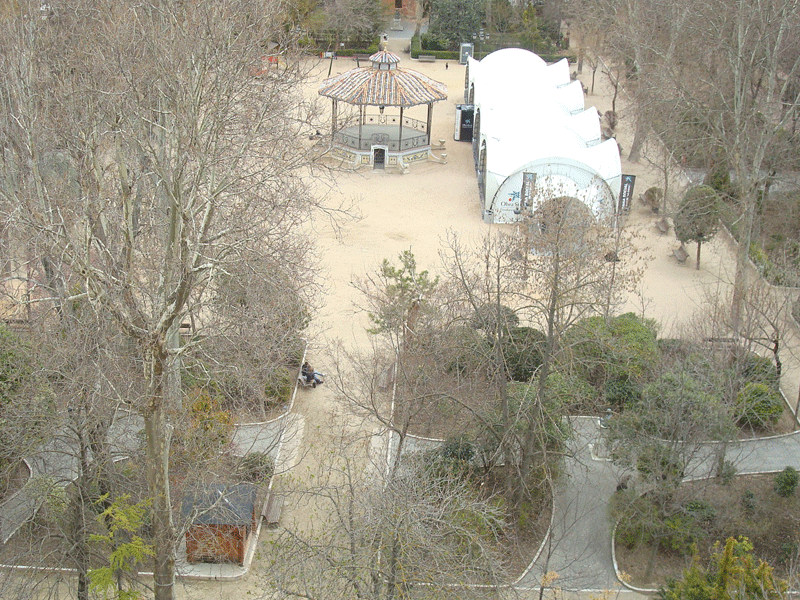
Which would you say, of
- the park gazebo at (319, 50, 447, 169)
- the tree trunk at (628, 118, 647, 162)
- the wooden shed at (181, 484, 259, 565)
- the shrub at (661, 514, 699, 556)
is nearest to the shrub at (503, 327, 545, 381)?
the shrub at (661, 514, 699, 556)

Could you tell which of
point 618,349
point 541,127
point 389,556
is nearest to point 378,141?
point 541,127

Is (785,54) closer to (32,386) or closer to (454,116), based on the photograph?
(454,116)

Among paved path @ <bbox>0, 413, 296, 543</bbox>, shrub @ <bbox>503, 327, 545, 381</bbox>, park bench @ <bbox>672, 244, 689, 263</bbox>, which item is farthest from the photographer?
park bench @ <bbox>672, 244, 689, 263</bbox>

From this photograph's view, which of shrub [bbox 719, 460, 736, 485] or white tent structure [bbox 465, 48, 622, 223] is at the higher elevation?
white tent structure [bbox 465, 48, 622, 223]

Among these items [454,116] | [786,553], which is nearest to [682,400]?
[786,553]

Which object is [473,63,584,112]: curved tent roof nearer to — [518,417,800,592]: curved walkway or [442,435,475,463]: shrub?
[518,417,800,592]: curved walkway

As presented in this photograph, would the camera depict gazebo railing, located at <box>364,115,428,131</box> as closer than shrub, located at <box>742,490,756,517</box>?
No

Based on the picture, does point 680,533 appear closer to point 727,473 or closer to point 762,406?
point 727,473
